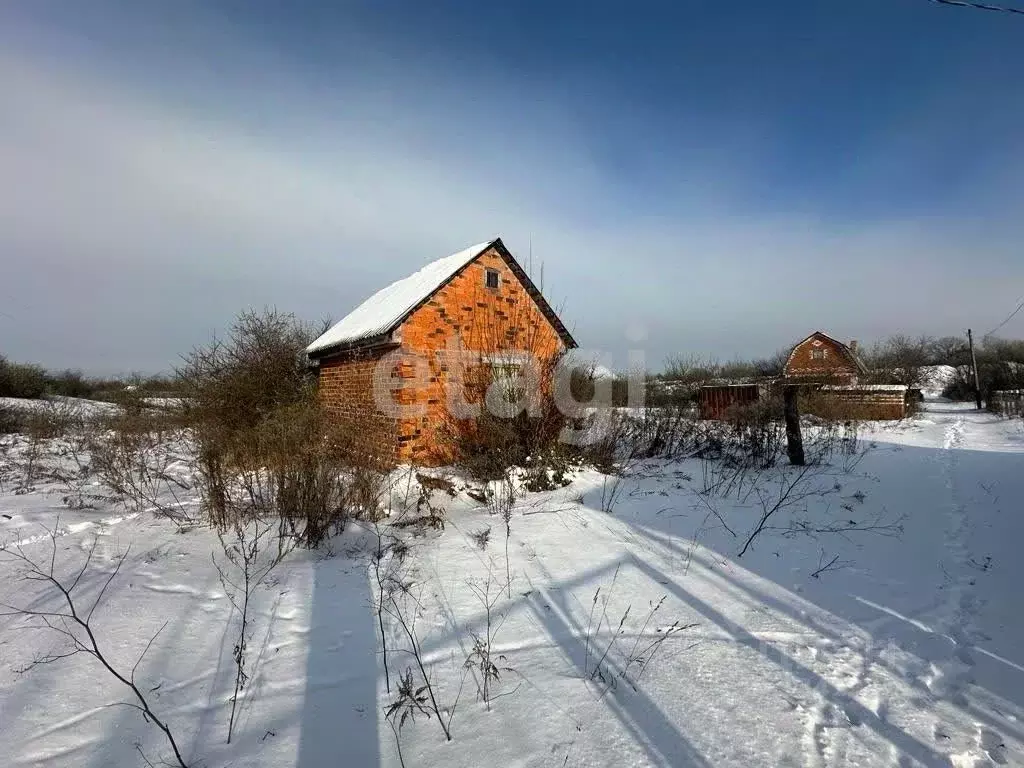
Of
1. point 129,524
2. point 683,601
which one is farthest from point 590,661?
point 129,524

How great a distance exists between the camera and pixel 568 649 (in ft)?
8.75

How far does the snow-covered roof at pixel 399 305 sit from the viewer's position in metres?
8.15

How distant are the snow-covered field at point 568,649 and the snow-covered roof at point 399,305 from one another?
4481mm

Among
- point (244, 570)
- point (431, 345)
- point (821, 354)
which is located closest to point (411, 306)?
point (431, 345)

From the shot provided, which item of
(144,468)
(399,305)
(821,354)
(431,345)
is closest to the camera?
(144,468)

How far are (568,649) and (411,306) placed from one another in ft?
21.1

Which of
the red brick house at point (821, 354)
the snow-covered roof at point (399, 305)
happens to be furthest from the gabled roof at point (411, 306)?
the red brick house at point (821, 354)

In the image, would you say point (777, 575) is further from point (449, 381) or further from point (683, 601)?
point (449, 381)

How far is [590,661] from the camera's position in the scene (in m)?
2.54

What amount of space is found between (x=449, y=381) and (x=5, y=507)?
19.1ft

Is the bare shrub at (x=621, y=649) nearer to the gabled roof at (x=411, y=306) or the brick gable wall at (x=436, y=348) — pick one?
the brick gable wall at (x=436, y=348)

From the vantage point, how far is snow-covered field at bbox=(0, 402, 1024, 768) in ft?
6.38

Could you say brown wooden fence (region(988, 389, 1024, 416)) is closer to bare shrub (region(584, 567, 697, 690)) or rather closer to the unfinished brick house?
the unfinished brick house

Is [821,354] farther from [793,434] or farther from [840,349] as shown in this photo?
[793,434]
